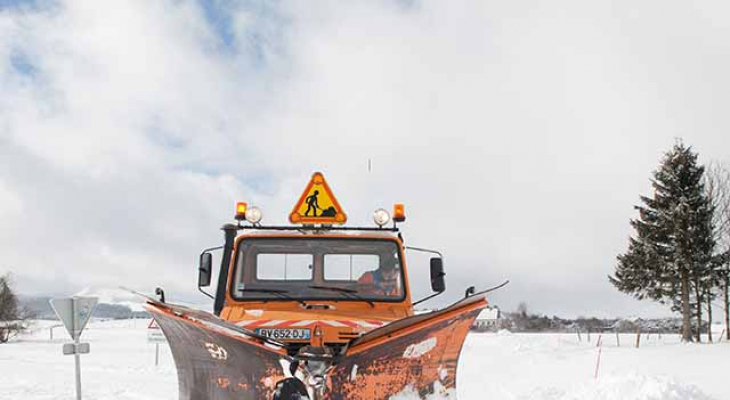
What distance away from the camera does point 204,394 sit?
4344 mm

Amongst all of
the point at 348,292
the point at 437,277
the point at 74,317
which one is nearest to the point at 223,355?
the point at 348,292

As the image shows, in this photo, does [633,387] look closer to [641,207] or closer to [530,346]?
[530,346]

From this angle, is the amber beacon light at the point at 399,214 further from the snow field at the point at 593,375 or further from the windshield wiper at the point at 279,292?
the snow field at the point at 593,375

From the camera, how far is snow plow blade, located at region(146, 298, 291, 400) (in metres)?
3.93

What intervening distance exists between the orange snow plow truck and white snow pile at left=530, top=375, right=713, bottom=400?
558cm

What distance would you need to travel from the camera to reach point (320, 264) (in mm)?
6305

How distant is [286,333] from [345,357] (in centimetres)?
90

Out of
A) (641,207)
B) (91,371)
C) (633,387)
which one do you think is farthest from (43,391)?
(641,207)

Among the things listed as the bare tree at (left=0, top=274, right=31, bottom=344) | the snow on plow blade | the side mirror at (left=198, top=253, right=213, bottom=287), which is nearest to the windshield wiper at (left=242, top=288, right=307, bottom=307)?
the side mirror at (left=198, top=253, right=213, bottom=287)

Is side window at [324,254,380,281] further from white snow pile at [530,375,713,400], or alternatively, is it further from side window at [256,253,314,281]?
white snow pile at [530,375,713,400]

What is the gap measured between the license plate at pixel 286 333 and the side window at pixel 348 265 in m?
1.54

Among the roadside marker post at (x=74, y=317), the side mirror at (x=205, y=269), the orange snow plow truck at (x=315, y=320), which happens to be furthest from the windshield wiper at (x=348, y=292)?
the roadside marker post at (x=74, y=317)

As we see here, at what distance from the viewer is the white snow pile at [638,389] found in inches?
383

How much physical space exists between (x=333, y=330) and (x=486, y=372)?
14.6 metres
